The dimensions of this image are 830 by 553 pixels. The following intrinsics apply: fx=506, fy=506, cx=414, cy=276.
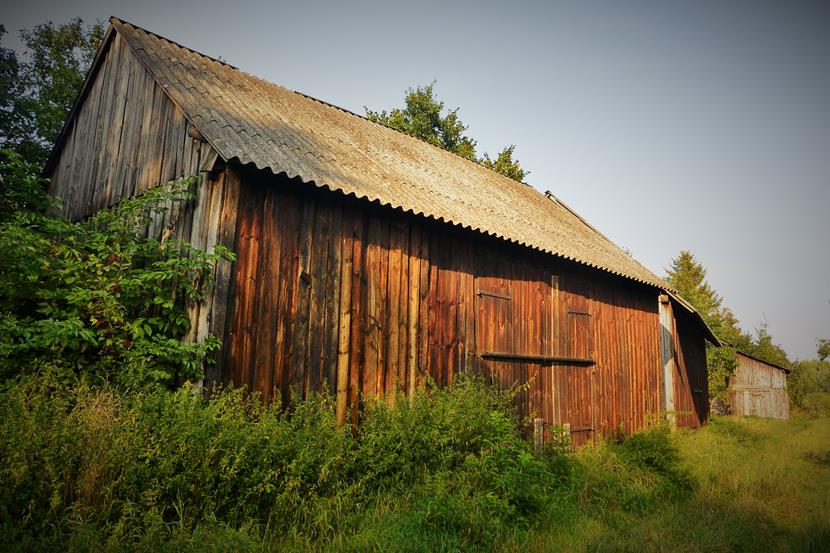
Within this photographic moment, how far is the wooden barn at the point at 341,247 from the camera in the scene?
223 inches

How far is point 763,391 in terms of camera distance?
24938 mm

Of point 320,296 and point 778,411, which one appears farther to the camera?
point 778,411

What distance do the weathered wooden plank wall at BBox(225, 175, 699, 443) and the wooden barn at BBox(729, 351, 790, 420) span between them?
18.9 meters

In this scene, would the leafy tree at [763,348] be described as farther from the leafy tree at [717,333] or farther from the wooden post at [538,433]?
the wooden post at [538,433]

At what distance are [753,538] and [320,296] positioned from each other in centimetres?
555

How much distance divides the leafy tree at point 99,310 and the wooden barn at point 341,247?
0.30 meters

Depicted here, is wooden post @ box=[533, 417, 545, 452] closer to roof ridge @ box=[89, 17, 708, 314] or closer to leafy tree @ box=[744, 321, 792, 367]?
roof ridge @ box=[89, 17, 708, 314]

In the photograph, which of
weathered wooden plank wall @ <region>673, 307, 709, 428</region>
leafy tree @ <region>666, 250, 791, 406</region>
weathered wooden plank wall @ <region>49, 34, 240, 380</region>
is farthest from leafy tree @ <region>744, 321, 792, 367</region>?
weathered wooden plank wall @ <region>49, 34, 240, 380</region>

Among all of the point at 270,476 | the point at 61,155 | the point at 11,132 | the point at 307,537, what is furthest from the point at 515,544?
the point at 11,132

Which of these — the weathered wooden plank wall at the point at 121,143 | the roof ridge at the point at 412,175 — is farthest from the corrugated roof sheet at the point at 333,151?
the weathered wooden plank wall at the point at 121,143

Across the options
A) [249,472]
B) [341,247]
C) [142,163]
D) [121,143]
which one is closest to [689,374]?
[341,247]

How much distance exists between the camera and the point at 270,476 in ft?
13.7

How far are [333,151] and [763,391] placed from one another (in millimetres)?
26491

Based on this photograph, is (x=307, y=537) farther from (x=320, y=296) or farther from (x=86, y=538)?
(x=320, y=296)
